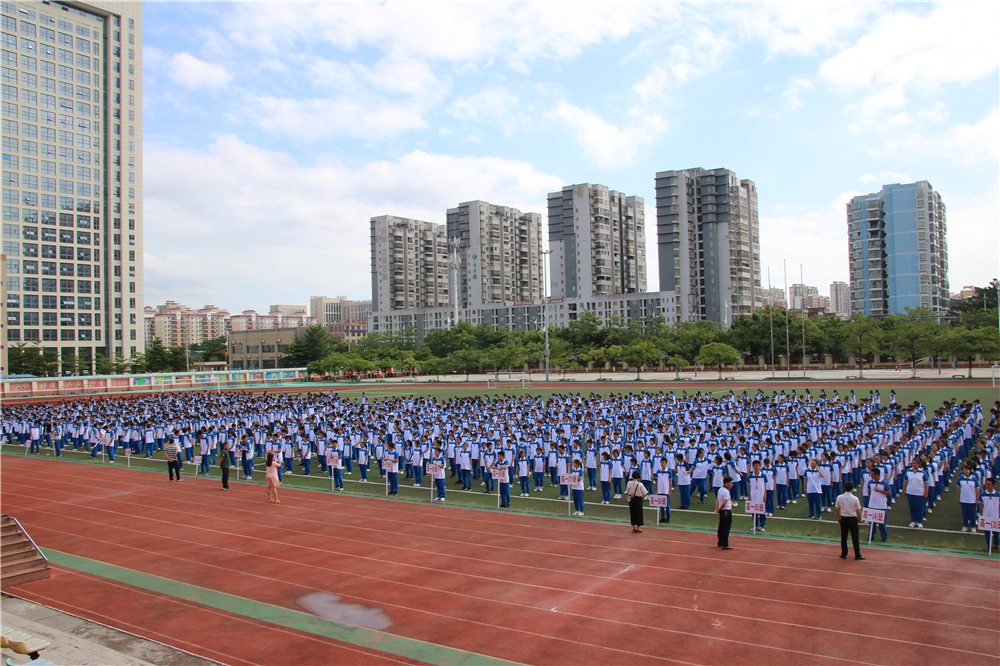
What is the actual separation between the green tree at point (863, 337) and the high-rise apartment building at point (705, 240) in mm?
39335

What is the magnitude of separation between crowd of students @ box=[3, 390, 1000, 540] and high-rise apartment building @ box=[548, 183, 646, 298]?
266 ft

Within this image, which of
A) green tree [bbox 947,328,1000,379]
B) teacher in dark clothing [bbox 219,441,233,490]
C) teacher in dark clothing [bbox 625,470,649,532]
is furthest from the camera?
green tree [bbox 947,328,1000,379]

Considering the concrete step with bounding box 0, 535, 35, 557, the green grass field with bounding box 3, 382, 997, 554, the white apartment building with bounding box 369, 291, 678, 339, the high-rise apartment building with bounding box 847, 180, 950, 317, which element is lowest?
the green grass field with bounding box 3, 382, 997, 554

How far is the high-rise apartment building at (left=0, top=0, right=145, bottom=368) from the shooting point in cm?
6762

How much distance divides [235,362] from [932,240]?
114m

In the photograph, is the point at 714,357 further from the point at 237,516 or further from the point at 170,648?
the point at 170,648

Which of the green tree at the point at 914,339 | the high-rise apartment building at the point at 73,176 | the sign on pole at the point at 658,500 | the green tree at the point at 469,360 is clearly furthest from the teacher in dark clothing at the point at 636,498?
the high-rise apartment building at the point at 73,176

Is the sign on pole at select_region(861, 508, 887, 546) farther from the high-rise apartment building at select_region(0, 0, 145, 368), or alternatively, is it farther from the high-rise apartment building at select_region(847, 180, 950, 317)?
the high-rise apartment building at select_region(847, 180, 950, 317)

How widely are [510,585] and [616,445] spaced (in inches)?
284

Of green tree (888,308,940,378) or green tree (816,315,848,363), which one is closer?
green tree (888,308,940,378)

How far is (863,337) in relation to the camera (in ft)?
187

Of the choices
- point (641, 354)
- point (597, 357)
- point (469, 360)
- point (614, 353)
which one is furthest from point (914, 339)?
point (469, 360)

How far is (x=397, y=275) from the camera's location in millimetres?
125750

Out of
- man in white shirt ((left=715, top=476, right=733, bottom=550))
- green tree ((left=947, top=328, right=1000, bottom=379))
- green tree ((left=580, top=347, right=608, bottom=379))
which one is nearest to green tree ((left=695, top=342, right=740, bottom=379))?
green tree ((left=580, top=347, right=608, bottom=379))
